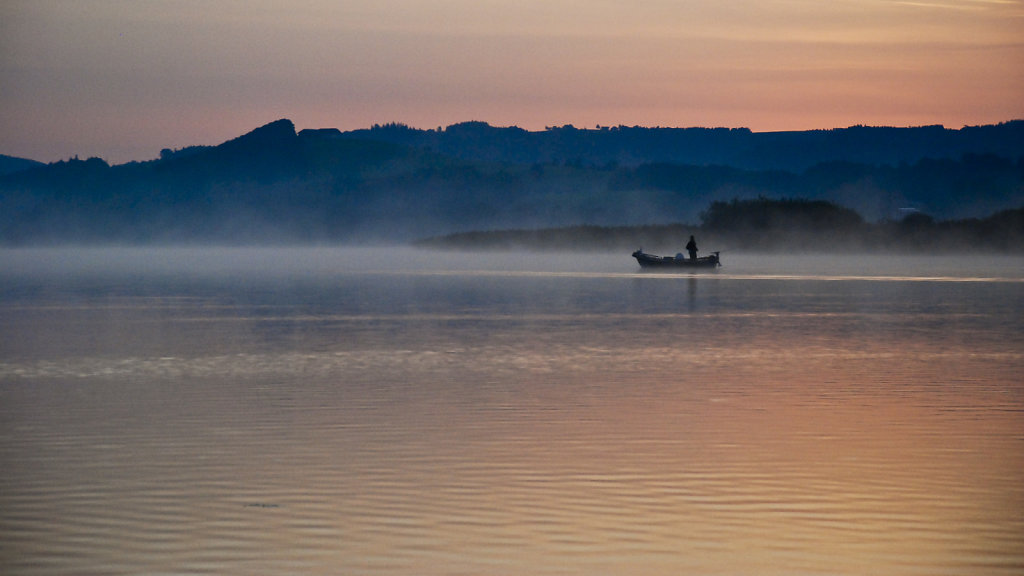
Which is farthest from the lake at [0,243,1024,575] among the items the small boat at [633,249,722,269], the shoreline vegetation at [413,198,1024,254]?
the shoreline vegetation at [413,198,1024,254]

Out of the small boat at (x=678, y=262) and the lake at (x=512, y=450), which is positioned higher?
the small boat at (x=678, y=262)

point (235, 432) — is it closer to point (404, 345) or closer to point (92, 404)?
point (92, 404)

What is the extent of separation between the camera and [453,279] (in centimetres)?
8588

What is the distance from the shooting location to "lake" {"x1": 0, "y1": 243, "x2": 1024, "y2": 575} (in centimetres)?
1338

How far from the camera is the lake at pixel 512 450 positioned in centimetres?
1338

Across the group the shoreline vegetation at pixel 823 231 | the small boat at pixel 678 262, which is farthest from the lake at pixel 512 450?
the shoreline vegetation at pixel 823 231

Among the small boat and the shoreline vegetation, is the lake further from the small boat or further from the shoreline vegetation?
the shoreline vegetation

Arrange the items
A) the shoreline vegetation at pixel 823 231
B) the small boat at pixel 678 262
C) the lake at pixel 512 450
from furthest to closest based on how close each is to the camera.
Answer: the shoreline vegetation at pixel 823 231 < the small boat at pixel 678 262 < the lake at pixel 512 450

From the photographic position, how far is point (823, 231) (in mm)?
167250

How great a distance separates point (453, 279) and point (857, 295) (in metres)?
30.0

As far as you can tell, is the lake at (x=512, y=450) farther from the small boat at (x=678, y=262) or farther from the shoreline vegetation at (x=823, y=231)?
the shoreline vegetation at (x=823, y=231)

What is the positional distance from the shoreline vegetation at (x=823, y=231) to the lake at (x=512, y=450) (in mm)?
120806

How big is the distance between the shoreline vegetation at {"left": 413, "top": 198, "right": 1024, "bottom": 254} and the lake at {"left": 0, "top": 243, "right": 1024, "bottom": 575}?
121 m

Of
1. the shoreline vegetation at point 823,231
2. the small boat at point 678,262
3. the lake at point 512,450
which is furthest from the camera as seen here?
the shoreline vegetation at point 823,231
